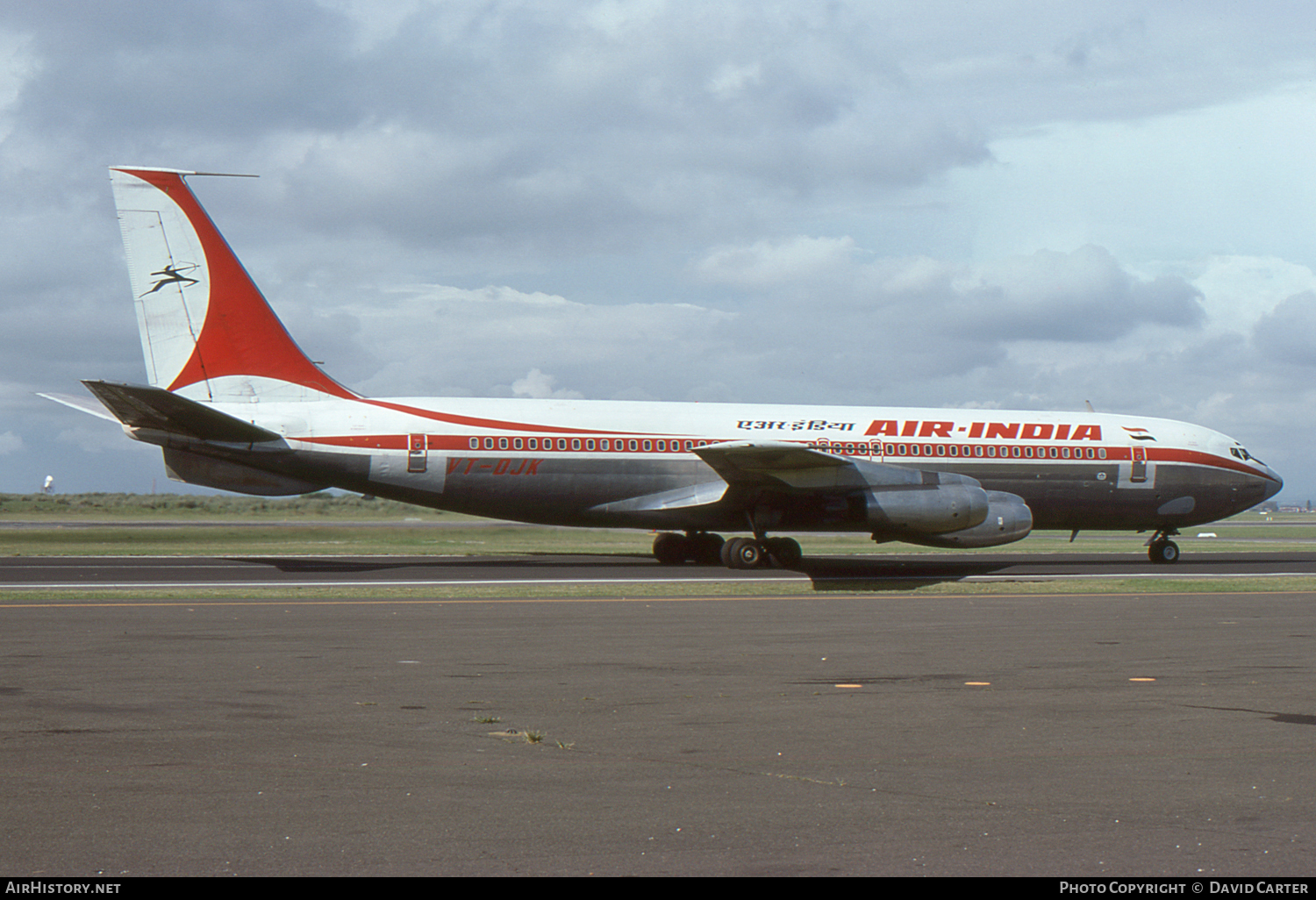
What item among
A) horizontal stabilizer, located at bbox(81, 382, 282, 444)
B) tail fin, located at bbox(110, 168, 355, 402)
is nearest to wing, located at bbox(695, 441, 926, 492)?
tail fin, located at bbox(110, 168, 355, 402)

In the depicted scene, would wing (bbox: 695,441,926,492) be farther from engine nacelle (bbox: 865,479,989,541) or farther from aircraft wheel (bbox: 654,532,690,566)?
aircraft wheel (bbox: 654,532,690,566)

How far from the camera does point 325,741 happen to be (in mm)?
7539

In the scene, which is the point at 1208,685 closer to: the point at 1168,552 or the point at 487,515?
the point at 487,515

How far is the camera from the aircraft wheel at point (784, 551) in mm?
28312

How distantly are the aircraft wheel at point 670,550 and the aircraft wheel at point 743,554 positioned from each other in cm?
262

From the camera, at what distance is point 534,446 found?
27.6 m

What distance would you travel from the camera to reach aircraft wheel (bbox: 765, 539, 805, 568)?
92.9 feet

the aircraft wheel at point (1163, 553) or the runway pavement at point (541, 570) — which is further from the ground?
the aircraft wheel at point (1163, 553)

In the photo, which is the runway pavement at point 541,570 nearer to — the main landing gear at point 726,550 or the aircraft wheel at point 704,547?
the main landing gear at point 726,550

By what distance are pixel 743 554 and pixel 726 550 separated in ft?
1.51

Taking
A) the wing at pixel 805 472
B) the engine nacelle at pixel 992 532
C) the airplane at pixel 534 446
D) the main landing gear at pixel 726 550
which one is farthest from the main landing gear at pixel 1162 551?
the main landing gear at pixel 726 550

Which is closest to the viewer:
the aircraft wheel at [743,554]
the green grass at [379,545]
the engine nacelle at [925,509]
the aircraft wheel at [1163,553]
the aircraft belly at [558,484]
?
the green grass at [379,545]

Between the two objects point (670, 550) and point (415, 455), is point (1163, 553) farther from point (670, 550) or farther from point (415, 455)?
point (415, 455)
